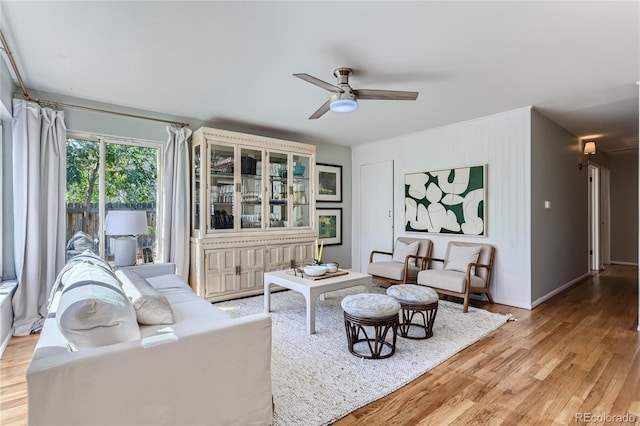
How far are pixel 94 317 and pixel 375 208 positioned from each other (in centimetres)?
488

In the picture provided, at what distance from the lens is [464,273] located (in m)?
4.06

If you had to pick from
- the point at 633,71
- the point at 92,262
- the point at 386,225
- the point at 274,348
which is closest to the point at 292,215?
the point at 386,225

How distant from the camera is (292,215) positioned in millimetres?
5023

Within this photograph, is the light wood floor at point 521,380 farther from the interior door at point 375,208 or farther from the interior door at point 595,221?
the interior door at point 595,221

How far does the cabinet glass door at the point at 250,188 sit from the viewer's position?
178 inches

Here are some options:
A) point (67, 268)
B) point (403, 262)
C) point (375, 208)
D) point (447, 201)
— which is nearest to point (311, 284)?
point (67, 268)

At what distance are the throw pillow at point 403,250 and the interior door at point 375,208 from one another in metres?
0.43

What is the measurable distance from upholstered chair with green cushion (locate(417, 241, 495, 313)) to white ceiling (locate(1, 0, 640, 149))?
176 centimetres

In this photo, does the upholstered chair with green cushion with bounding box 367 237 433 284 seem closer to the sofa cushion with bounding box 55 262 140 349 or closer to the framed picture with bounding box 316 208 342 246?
the framed picture with bounding box 316 208 342 246

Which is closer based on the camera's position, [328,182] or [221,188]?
[221,188]

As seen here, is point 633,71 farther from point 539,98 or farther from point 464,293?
point 464,293

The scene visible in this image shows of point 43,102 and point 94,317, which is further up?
point 43,102

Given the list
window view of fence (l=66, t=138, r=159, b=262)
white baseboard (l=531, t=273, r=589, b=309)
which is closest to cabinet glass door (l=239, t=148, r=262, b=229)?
window view of fence (l=66, t=138, r=159, b=262)

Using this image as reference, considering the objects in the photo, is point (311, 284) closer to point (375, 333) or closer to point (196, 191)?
point (375, 333)
